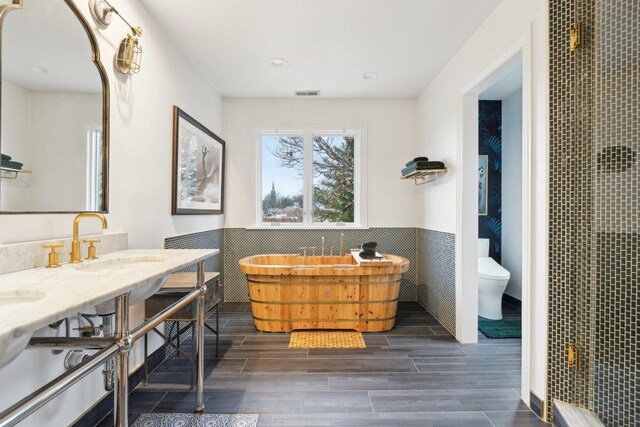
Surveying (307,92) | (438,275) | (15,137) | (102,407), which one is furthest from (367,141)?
(102,407)

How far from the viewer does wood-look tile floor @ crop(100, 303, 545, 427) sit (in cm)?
190

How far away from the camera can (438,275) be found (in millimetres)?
3482

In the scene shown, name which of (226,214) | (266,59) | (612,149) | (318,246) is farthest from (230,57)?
(612,149)

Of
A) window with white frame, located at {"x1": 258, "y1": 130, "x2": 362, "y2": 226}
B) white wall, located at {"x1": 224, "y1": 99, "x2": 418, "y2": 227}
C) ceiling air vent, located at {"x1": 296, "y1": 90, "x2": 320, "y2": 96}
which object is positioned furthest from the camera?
window with white frame, located at {"x1": 258, "y1": 130, "x2": 362, "y2": 226}

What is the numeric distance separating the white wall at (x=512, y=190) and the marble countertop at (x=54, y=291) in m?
3.81

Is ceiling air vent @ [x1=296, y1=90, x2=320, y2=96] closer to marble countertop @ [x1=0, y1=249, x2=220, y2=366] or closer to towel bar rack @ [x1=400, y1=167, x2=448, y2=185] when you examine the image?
towel bar rack @ [x1=400, y1=167, x2=448, y2=185]

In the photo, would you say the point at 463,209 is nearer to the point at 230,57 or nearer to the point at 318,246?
the point at 318,246

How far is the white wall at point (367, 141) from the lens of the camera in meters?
4.15

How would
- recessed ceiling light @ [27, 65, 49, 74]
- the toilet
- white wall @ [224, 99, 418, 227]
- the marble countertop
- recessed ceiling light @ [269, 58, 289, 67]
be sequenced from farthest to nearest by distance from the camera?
white wall @ [224, 99, 418, 227]
the toilet
recessed ceiling light @ [269, 58, 289, 67]
recessed ceiling light @ [27, 65, 49, 74]
the marble countertop

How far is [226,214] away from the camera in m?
4.15

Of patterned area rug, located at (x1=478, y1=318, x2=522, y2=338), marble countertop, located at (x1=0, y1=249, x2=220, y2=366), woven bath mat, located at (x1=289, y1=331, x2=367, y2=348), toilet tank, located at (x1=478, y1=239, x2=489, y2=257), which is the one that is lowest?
woven bath mat, located at (x1=289, y1=331, x2=367, y2=348)

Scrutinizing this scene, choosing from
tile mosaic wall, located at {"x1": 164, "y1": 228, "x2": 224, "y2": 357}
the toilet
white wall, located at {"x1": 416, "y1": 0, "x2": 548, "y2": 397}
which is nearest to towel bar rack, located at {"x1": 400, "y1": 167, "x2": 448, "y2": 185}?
white wall, located at {"x1": 416, "y1": 0, "x2": 548, "y2": 397}

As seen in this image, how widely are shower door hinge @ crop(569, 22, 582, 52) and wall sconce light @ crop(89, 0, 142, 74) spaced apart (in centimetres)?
247

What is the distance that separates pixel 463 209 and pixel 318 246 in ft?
6.08
